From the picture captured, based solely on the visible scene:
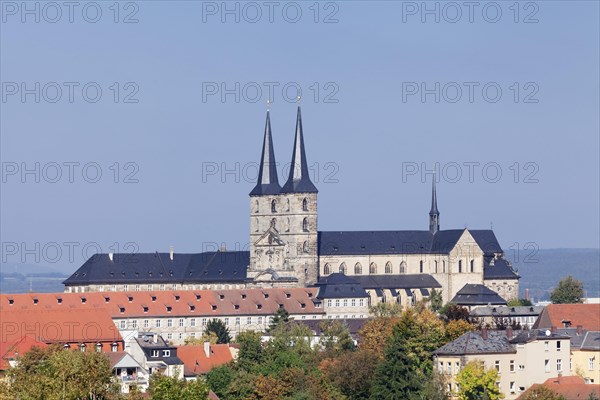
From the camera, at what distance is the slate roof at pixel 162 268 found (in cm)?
16500

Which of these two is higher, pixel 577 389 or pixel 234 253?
pixel 234 253

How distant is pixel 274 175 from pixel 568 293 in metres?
25.7

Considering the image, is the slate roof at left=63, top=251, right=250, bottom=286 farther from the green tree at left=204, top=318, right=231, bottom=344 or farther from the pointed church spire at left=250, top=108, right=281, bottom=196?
the green tree at left=204, top=318, right=231, bottom=344

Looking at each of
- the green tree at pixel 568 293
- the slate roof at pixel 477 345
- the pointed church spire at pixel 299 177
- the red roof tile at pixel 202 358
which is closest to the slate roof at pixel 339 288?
the pointed church spire at pixel 299 177

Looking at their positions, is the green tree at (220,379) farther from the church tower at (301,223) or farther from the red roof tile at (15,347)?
the church tower at (301,223)

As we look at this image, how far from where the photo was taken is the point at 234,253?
167375 mm

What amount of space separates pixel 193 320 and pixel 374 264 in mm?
23937

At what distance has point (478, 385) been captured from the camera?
91.6m

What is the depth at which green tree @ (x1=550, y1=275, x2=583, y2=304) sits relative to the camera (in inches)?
6181

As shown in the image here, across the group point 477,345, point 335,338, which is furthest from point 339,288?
point 477,345

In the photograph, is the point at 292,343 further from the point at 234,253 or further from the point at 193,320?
the point at 234,253

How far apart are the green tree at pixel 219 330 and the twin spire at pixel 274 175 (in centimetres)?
1933

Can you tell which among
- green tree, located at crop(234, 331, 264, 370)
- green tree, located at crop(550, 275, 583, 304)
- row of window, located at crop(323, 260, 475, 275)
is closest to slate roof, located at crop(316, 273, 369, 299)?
row of window, located at crop(323, 260, 475, 275)

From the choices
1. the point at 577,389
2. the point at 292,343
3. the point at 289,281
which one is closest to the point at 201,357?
the point at 292,343
